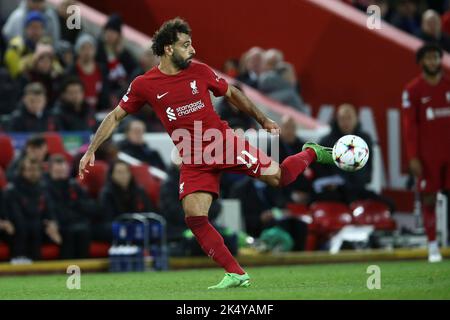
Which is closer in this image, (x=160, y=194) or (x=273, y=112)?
(x=160, y=194)

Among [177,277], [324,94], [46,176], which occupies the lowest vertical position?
[177,277]

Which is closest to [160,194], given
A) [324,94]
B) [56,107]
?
[56,107]

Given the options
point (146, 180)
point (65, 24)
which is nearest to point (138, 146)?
point (146, 180)

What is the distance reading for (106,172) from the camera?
16203mm

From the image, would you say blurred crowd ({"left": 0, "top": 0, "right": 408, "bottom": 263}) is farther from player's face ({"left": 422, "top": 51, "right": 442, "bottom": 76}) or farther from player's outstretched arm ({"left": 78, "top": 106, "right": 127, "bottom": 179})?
player's outstretched arm ({"left": 78, "top": 106, "right": 127, "bottom": 179})

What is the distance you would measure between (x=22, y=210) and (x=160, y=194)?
1.78 metres

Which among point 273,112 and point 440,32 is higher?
point 440,32

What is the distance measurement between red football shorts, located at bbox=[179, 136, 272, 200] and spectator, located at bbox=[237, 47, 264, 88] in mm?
8483

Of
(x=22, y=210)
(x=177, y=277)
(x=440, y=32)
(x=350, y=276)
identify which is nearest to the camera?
(x=350, y=276)

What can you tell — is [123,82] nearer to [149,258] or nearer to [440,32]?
[149,258]

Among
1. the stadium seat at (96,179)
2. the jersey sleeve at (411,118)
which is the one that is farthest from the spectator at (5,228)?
the jersey sleeve at (411,118)

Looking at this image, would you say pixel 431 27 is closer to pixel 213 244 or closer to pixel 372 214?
pixel 372 214

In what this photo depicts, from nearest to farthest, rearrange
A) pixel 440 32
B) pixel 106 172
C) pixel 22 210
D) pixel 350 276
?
pixel 350 276 < pixel 22 210 < pixel 106 172 < pixel 440 32

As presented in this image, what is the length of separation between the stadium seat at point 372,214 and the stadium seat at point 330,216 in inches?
4.6
